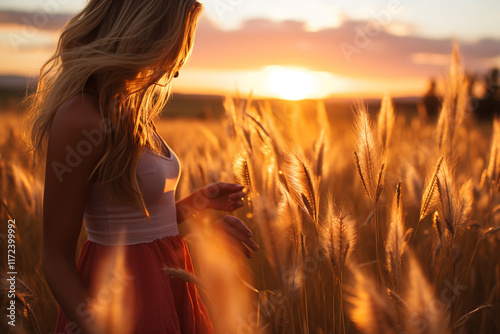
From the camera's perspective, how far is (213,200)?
4.70ft

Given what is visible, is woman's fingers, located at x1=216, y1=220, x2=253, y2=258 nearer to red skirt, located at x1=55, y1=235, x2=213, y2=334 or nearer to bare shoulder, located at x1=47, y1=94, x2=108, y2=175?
red skirt, located at x1=55, y1=235, x2=213, y2=334

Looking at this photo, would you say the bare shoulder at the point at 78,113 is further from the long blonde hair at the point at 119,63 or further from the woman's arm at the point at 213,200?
the woman's arm at the point at 213,200

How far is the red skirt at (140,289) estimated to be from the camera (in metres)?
1.06

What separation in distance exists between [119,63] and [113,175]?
0.32 meters

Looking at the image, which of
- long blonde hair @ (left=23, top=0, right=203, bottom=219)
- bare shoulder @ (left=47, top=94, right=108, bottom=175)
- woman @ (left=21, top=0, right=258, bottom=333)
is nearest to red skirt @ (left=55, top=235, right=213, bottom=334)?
woman @ (left=21, top=0, right=258, bottom=333)

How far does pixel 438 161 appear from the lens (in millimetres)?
1056

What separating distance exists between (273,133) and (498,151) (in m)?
0.98

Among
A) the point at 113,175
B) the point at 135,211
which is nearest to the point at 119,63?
the point at 113,175

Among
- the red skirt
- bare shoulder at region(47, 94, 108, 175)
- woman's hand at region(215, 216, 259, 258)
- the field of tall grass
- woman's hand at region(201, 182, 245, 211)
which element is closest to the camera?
the field of tall grass

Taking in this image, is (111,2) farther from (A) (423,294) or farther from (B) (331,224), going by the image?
(A) (423,294)

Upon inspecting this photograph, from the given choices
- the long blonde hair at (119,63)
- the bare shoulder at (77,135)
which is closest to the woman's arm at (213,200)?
the long blonde hair at (119,63)

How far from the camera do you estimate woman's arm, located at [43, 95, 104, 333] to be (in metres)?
0.95

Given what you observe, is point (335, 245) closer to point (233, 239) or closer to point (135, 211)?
point (233, 239)

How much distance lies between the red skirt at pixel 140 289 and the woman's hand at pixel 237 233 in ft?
0.63
